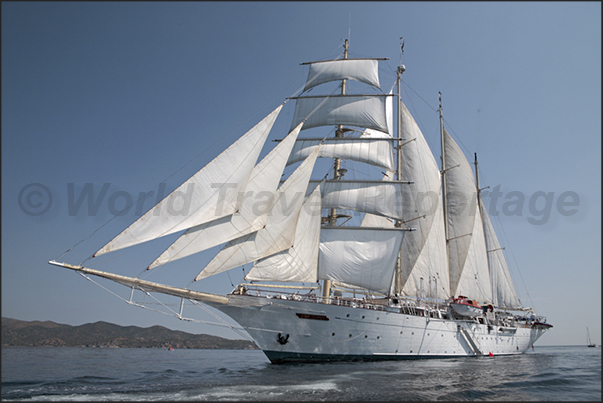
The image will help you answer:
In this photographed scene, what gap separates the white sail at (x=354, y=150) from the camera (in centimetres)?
→ 3541

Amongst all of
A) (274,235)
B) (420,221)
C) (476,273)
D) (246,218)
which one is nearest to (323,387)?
(246,218)

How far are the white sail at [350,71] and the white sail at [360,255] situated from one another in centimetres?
1630

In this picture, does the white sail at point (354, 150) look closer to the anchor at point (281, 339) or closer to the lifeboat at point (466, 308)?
the lifeboat at point (466, 308)

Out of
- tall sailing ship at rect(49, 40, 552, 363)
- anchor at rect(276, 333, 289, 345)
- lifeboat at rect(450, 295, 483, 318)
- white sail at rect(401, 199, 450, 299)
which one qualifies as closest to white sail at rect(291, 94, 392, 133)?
tall sailing ship at rect(49, 40, 552, 363)

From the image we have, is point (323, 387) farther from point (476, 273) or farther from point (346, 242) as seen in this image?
point (476, 273)

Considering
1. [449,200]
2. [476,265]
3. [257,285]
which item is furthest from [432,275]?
[257,285]

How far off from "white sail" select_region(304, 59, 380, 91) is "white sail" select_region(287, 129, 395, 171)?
263 inches

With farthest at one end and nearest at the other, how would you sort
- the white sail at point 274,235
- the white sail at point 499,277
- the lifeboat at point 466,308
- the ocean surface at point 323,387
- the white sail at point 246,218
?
the white sail at point 499,277 → the lifeboat at point 466,308 → the white sail at point 274,235 → the white sail at point 246,218 → the ocean surface at point 323,387

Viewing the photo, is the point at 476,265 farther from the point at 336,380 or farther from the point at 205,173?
the point at 205,173

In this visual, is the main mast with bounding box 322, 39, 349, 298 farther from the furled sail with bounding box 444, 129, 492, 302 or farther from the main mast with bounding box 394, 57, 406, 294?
the furled sail with bounding box 444, 129, 492, 302

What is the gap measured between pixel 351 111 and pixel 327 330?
21.2 m

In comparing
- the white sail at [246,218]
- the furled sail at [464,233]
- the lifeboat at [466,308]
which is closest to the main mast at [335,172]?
the white sail at [246,218]

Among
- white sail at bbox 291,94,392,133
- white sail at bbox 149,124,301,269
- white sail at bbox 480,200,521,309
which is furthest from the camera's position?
white sail at bbox 480,200,521,309

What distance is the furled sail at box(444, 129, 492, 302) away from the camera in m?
40.9
